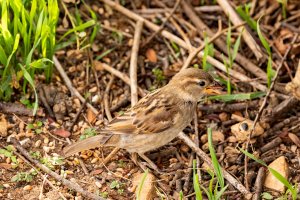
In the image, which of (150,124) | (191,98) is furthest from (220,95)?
(150,124)

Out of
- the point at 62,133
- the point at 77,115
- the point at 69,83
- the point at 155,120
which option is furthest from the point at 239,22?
the point at 62,133

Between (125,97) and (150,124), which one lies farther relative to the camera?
(125,97)

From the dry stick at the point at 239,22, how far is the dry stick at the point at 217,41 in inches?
5.0

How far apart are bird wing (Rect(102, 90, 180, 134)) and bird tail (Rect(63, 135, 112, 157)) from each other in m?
0.08

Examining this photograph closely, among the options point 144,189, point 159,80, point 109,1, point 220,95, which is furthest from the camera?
point 109,1

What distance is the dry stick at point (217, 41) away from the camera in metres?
5.94

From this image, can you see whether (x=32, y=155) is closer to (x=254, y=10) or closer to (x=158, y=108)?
(x=158, y=108)

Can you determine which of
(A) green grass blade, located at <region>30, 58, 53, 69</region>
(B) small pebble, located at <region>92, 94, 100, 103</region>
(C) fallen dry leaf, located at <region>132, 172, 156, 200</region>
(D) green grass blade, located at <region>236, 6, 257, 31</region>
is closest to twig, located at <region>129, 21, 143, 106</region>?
(B) small pebble, located at <region>92, 94, 100, 103</region>

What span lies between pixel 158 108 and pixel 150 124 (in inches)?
6.6

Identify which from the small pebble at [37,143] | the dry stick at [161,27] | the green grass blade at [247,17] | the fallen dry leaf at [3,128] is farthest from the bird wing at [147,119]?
the green grass blade at [247,17]

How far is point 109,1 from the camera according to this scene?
21.2 ft

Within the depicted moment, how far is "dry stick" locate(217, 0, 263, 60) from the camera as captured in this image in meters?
6.06

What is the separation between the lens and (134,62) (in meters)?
5.96

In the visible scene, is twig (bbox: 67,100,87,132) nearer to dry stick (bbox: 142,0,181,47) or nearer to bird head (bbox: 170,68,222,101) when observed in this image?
bird head (bbox: 170,68,222,101)
